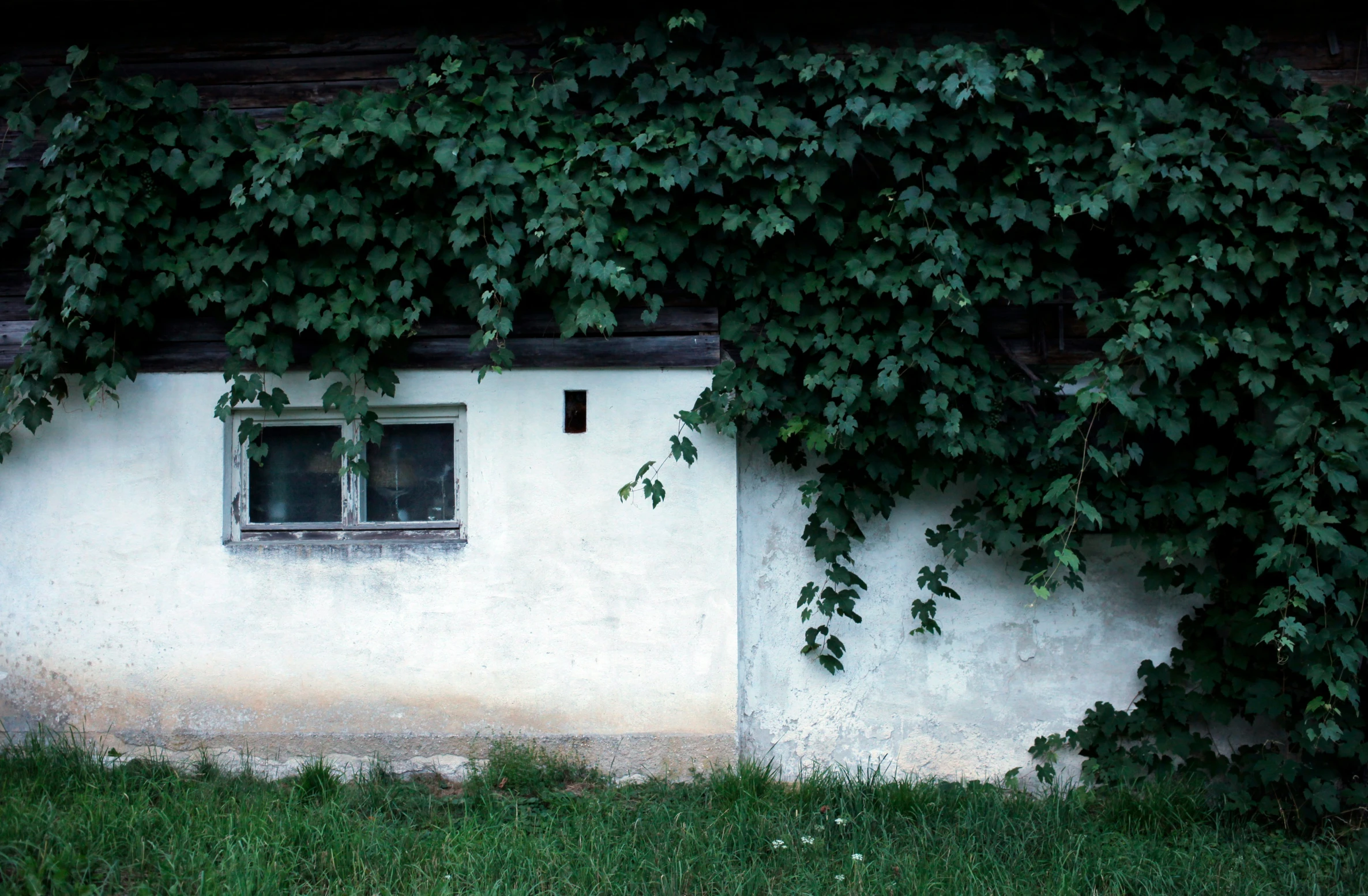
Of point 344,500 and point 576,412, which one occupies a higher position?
point 576,412

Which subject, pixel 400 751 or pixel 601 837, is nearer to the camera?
pixel 601 837

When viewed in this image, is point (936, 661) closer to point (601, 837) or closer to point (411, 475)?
point (601, 837)

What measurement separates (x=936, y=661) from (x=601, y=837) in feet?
6.07

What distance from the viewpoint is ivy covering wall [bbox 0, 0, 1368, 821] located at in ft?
13.3

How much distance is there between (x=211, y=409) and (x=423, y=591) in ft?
4.49

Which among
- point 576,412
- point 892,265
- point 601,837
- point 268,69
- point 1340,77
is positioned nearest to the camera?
point 601,837

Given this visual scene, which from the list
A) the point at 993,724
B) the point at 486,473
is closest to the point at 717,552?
the point at 486,473

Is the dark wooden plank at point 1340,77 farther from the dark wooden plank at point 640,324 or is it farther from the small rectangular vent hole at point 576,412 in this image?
the small rectangular vent hole at point 576,412

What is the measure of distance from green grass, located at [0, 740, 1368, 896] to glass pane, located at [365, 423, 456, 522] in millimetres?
1222

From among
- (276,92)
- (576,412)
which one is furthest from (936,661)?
(276,92)

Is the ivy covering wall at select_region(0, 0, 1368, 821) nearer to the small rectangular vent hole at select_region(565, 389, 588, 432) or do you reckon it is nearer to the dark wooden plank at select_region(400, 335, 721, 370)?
the dark wooden plank at select_region(400, 335, 721, 370)

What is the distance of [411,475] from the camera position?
4598mm

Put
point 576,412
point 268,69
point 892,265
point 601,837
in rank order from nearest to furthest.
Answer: point 601,837 → point 892,265 → point 576,412 → point 268,69

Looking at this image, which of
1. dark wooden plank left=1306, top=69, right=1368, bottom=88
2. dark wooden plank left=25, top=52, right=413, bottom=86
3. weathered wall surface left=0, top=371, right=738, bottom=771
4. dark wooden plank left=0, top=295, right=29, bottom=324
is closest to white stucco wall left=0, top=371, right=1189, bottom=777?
weathered wall surface left=0, top=371, right=738, bottom=771
